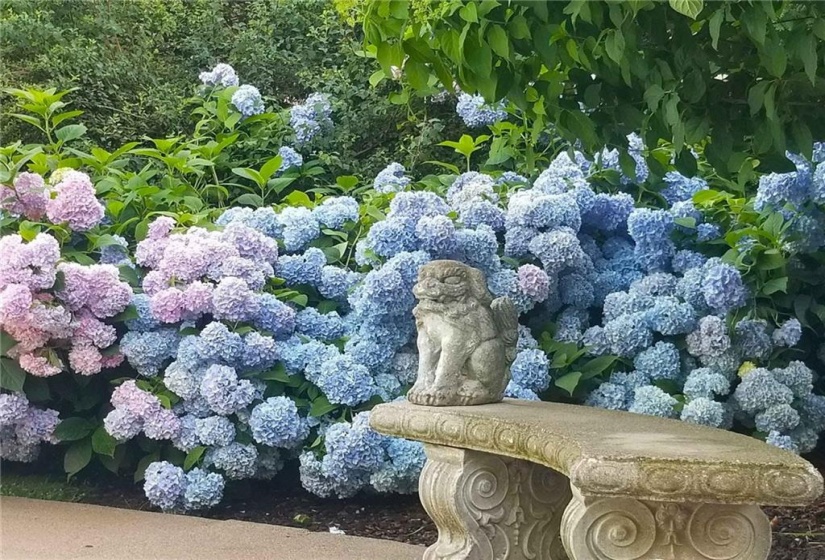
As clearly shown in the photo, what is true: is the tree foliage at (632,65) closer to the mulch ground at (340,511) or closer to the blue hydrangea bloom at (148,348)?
the mulch ground at (340,511)

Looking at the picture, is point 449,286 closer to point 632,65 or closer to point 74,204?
point 632,65

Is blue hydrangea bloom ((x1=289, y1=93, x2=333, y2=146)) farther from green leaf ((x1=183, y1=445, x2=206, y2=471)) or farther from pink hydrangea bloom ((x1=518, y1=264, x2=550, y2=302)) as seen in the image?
green leaf ((x1=183, y1=445, x2=206, y2=471))

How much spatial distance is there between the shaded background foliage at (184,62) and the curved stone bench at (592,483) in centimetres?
411

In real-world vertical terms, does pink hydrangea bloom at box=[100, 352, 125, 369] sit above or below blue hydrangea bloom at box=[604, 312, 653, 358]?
below

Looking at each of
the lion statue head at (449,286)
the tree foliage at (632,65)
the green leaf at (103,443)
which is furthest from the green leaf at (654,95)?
the green leaf at (103,443)

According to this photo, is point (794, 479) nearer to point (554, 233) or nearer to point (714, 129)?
point (714, 129)

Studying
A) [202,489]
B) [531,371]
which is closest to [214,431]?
[202,489]

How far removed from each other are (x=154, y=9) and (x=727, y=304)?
610cm

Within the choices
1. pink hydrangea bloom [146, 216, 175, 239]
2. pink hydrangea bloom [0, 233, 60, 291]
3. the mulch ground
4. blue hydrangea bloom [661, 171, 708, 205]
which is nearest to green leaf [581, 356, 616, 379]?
the mulch ground

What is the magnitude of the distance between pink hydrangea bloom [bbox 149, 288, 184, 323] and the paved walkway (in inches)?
38.3

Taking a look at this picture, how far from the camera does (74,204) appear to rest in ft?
18.4

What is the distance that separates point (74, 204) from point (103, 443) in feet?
4.11

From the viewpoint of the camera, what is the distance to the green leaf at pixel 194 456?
5.32 meters

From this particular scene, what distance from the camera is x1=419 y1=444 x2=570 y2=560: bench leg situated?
12.5 feet
